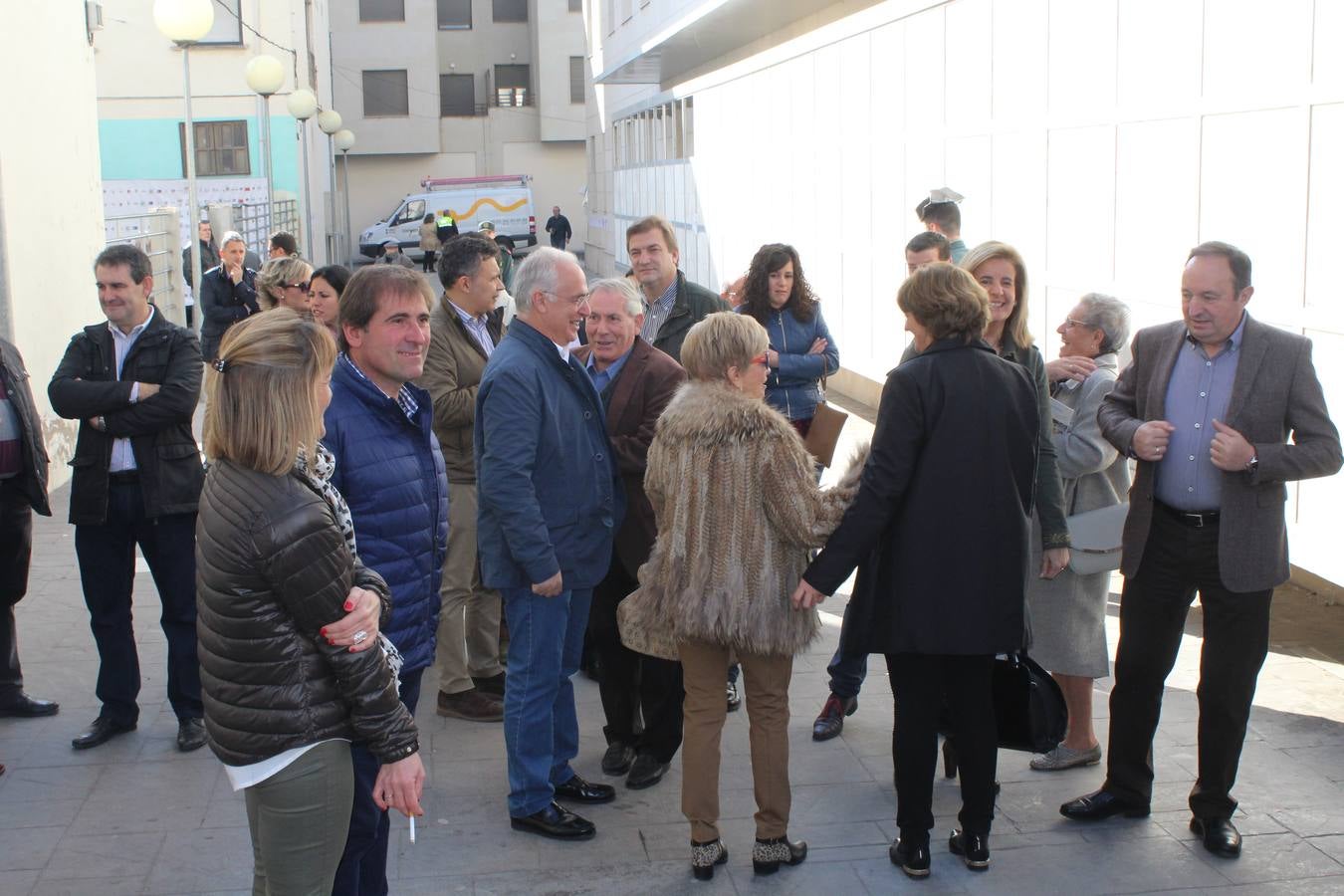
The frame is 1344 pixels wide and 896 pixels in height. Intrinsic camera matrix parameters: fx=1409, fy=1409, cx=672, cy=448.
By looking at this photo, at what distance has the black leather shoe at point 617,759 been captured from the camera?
537cm

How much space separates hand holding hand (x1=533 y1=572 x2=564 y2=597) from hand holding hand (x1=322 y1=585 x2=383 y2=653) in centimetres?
150

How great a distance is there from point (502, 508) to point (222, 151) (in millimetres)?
34419

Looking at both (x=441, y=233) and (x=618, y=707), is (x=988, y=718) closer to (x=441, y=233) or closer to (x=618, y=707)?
(x=618, y=707)

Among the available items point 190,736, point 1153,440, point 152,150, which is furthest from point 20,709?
point 152,150

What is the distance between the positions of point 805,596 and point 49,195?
30.8 feet

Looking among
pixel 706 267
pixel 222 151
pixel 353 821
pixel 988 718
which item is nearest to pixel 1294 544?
pixel 988 718

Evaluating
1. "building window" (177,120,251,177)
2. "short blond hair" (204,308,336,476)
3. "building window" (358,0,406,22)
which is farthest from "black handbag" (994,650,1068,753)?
"building window" (358,0,406,22)

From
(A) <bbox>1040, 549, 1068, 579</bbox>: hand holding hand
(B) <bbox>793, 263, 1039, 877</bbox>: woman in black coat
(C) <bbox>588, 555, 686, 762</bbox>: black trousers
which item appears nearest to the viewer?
(B) <bbox>793, 263, 1039, 877</bbox>: woman in black coat

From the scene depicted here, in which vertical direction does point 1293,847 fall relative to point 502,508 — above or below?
below

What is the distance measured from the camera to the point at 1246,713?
4.55 metres

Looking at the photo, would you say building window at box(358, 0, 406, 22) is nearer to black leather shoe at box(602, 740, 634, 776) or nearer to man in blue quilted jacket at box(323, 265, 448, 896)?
black leather shoe at box(602, 740, 634, 776)

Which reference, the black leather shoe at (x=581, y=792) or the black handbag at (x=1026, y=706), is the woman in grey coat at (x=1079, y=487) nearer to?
the black handbag at (x=1026, y=706)

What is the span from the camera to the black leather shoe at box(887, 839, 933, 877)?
14.4 feet

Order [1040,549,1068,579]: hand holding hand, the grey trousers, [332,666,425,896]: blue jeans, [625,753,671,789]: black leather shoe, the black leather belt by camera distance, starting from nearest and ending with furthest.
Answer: the grey trousers < [332,666,425,896]: blue jeans < the black leather belt < [1040,549,1068,579]: hand holding hand < [625,753,671,789]: black leather shoe
